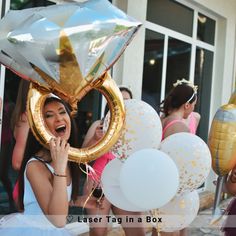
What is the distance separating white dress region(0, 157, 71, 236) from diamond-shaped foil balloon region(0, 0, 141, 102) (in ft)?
1.52

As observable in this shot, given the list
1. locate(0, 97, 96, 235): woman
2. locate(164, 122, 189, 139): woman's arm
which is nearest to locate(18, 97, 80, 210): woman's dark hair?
locate(0, 97, 96, 235): woman

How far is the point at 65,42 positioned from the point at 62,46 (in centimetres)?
2

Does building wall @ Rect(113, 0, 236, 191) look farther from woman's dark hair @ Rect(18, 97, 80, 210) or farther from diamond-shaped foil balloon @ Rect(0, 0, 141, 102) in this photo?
diamond-shaped foil balloon @ Rect(0, 0, 141, 102)

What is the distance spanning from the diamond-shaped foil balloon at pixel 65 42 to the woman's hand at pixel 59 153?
205 mm

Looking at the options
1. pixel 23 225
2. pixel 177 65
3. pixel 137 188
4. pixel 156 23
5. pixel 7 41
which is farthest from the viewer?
pixel 177 65

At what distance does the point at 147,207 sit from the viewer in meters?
1.70

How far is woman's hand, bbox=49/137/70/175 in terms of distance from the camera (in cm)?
155

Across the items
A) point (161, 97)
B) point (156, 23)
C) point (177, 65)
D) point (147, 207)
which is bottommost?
point (147, 207)

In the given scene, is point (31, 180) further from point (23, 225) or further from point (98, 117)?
point (98, 117)

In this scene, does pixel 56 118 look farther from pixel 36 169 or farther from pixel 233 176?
pixel 233 176

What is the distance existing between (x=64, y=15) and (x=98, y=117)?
272 centimetres

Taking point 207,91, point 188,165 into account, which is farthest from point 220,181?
point 207,91

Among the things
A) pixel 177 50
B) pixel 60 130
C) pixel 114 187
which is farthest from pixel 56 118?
pixel 177 50

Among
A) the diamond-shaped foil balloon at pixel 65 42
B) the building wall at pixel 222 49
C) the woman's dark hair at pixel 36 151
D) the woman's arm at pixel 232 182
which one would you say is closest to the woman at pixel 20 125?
the woman's dark hair at pixel 36 151
